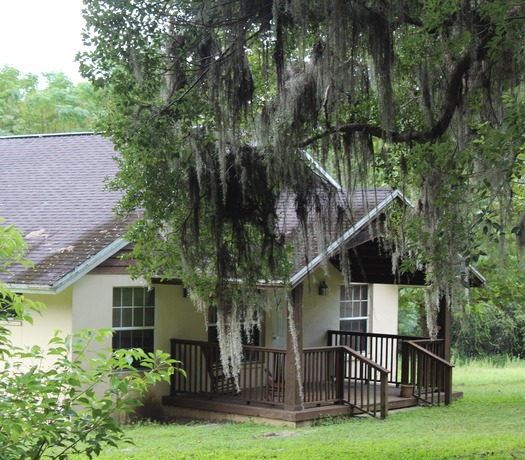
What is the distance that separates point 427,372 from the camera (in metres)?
15.2

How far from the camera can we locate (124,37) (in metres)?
8.86

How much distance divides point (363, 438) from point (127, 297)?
14.8ft

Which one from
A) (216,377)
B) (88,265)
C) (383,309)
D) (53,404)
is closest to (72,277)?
(88,265)

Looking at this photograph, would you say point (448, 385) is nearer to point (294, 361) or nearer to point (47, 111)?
point (294, 361)

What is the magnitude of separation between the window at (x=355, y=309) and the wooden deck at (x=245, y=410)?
334 centimetres

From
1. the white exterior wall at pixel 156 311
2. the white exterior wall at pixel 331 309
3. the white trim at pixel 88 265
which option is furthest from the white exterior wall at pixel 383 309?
the white trim at pixel 88 265

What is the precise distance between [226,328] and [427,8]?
4.87 meters

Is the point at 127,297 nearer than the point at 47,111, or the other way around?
the point at 127,297

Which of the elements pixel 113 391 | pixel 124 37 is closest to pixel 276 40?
pixel 124 37

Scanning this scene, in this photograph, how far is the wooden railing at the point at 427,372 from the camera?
15055 mm

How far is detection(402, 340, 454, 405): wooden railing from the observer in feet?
49.4

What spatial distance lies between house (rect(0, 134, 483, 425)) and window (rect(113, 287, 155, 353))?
2 centimetres

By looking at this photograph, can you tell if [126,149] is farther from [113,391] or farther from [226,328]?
[113,391]

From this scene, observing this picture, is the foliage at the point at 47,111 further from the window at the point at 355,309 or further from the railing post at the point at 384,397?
the railing post at the point at 384,397
